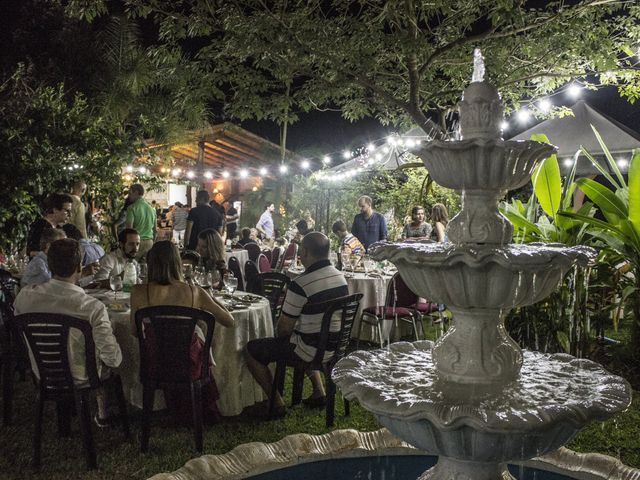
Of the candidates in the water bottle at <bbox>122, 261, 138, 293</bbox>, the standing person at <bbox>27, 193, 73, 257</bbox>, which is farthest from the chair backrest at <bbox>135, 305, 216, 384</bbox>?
the standing person at <bbox>27, 193, 73, 257</bbox>

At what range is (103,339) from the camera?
4250 mm

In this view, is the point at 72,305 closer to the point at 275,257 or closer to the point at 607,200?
the point at 607,200

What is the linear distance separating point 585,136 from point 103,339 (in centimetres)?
1058

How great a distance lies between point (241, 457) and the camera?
3502 mm

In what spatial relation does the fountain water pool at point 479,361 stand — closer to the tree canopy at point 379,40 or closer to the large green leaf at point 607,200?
the large green leaf at point 607,200

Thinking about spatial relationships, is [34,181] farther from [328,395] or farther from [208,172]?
[208,172]

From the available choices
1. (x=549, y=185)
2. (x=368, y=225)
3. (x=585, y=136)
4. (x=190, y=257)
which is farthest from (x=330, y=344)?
(x=585, y=136)

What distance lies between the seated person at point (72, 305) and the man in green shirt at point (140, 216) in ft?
18.8

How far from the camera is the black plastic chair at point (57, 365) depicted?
13.2 ft

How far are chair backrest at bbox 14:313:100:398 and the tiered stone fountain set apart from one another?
203 centimetres

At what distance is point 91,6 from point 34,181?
139 inches

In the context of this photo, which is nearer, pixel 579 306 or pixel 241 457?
pixel 241 457

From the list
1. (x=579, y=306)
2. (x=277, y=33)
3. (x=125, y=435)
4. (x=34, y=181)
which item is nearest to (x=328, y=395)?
(x=125, y=435)

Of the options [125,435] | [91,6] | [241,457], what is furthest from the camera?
[91,6]
